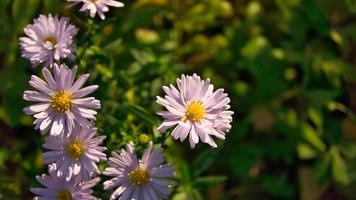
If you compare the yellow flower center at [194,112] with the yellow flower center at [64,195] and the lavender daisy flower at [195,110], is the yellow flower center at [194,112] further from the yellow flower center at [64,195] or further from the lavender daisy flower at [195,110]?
the yellow flower center at [64,195]

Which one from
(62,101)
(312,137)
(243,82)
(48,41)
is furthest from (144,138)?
(243,82)

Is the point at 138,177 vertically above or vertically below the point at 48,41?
below

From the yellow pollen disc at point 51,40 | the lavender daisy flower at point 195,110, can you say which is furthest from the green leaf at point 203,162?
the yellow pollen disc at point 51,40

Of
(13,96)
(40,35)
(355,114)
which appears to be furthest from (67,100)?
(355,114)

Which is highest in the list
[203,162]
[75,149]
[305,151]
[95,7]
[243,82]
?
[243,82]

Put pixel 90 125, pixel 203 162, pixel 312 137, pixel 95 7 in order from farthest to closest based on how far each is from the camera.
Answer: pixel 312 137, pixel 203 162, pixel 95 7, pixel 90 125

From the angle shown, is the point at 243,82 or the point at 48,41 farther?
the point at 243,82

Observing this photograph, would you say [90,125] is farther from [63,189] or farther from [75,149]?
[63,189]
